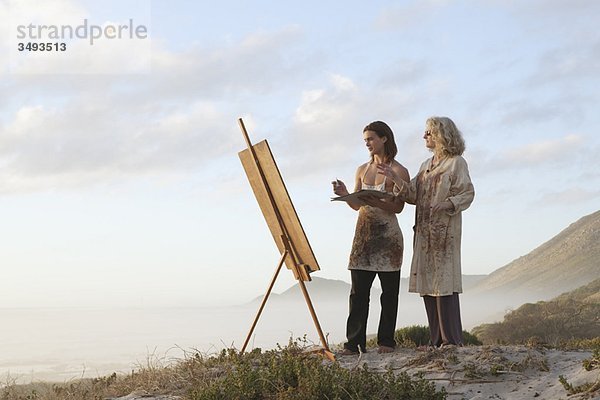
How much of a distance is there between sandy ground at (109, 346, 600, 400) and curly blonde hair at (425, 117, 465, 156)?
2.34m

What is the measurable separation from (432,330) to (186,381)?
305 cm

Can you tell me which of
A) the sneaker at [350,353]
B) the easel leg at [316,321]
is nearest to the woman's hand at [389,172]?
the easel leg at [316,321]

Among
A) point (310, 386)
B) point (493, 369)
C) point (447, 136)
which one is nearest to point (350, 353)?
point (493, 369)

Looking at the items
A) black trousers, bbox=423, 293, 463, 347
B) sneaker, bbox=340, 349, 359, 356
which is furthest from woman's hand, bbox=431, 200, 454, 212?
sneaker, bbox=340, 349, 359, 356

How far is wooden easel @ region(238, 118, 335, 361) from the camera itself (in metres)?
8.88

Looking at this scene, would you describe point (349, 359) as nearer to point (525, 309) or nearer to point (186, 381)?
point (186, 381)

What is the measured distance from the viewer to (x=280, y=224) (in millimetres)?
9086

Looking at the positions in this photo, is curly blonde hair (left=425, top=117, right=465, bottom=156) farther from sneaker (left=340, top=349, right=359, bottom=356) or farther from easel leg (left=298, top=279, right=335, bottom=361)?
sneaker (left=340, top=349, right=359, bottom=356)

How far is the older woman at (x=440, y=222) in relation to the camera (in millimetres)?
9055

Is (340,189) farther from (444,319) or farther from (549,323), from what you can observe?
(549,323)

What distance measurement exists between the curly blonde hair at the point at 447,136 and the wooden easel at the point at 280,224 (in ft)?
6.54

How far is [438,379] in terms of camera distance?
8.05m

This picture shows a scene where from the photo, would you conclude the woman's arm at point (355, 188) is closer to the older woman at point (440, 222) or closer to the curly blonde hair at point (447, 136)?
the older woman at point (440, 222)

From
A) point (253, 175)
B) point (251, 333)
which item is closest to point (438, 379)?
point (251, 333)
